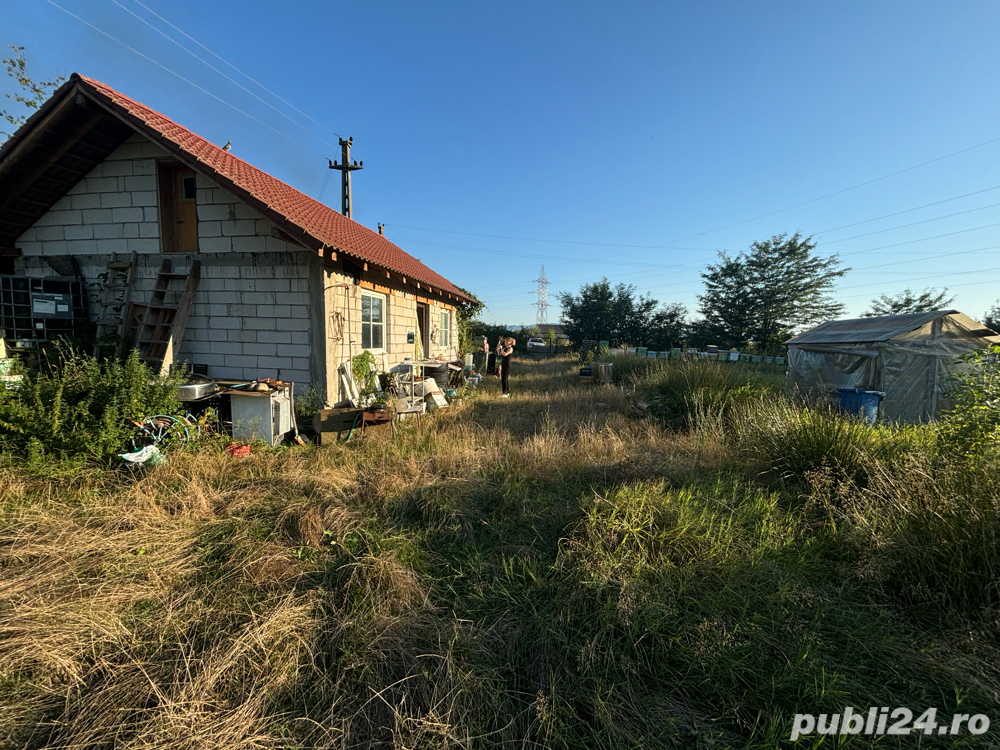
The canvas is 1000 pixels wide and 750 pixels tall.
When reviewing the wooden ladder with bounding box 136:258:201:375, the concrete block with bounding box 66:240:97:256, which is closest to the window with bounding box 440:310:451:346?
the wooden ladder with bounding box 136:258:201:375

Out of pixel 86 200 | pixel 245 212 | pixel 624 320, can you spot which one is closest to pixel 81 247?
pixel 86 200

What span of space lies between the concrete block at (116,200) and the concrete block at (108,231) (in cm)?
35

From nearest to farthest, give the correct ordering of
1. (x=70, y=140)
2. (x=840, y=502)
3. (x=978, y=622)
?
(x=978, y=622), (x=840, y=502), (x=70, y=140)

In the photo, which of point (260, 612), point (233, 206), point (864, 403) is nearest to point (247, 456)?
point (260, 612)

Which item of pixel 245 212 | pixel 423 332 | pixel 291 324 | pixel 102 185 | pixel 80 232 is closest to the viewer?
pixel 245 212

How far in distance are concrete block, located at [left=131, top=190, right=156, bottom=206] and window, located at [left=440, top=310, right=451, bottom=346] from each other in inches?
309

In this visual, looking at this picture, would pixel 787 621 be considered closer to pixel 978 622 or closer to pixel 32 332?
pixel 978 622

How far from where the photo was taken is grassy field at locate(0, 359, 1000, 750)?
67.6 inches

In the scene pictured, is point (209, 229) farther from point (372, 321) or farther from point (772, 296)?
point (772, 296)

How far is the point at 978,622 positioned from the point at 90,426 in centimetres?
738

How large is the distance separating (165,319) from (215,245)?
154 centimetres

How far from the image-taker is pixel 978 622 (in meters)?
2.13

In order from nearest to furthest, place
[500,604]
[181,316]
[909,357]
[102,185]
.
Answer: [500,604] < [181,316] < [102,185] < [909,357]

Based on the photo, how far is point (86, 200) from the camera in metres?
6.65
